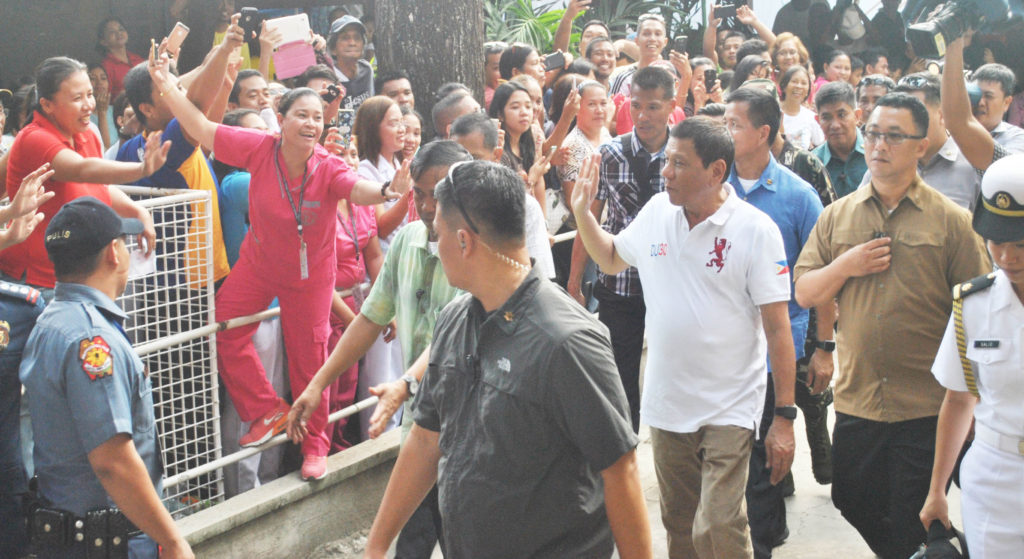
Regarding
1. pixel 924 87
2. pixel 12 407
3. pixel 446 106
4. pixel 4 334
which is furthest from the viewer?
pixel 446 106

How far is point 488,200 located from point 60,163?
8.78 ft

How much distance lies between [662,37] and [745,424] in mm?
6194

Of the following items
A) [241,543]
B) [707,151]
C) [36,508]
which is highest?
[707,151]

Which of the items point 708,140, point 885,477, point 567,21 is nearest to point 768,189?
point 708,140

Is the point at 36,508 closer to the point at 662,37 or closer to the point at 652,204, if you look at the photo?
the point at 652,204

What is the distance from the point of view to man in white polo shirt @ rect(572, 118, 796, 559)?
3955 mm

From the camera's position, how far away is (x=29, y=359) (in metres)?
3.27

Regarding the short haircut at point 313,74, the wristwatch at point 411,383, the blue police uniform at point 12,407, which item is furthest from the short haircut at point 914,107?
the short haircut at point 313,74

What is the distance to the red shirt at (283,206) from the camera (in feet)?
16.3

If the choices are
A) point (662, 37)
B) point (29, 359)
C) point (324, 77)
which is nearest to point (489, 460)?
point (29, 359)

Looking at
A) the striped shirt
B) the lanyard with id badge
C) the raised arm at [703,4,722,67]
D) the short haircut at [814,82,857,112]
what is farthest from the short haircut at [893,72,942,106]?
the raised arm at [703,4,722,67]

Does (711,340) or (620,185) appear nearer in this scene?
(711,340)

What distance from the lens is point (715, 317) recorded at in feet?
13.1

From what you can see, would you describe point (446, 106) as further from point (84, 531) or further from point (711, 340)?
point (84, 531)
